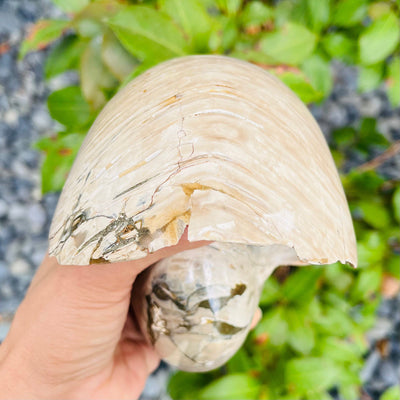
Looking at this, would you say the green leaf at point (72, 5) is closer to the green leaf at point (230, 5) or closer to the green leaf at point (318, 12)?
the green leaf at point (230, 5)

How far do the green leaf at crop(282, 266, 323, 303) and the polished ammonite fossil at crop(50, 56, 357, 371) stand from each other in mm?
369

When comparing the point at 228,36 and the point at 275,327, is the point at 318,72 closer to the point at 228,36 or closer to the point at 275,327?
the point at 228,36

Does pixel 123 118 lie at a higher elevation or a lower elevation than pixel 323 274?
higher

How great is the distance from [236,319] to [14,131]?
3.38 feet

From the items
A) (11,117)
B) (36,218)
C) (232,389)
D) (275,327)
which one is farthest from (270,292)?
(11,117)

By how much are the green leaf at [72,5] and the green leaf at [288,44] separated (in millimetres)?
271

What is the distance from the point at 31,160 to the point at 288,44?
875 millimetres

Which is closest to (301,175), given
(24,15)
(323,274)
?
(323,274)

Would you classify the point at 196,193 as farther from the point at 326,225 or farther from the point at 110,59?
the point at 110,59

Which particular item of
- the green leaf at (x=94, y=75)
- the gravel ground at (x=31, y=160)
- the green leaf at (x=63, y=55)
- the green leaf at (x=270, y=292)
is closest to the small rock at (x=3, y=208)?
the gravel ground at (x=31, y=160)

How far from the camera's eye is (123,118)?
384mm

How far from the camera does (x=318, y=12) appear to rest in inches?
28.0

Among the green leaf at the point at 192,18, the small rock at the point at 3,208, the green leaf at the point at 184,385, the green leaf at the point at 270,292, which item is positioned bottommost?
the green leaf at the point at 184,385

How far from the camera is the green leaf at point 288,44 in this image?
62 centimetres
